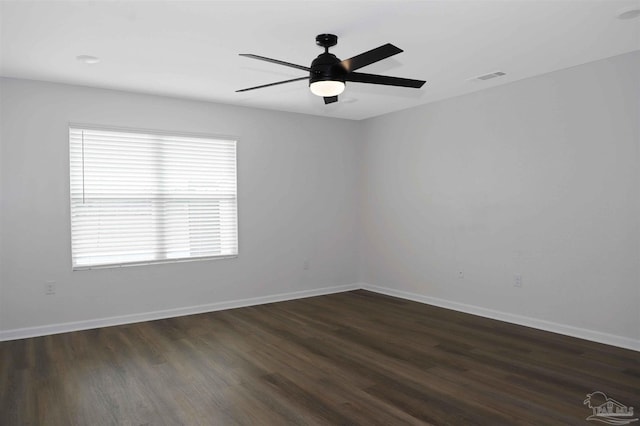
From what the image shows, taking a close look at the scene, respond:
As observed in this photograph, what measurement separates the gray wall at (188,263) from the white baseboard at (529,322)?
1224 mm

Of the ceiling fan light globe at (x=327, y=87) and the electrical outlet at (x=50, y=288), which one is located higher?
the ceiling fan light globe at (x=327, y=87)

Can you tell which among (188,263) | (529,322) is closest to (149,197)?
(188,263)

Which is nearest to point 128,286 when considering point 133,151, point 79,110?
point 133,151

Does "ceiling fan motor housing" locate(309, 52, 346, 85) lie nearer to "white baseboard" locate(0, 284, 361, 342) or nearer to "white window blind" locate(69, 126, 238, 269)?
"white window blind" locate(69, 126, 238, 269)

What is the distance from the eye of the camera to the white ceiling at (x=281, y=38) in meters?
2.93

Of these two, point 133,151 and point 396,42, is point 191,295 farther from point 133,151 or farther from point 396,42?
point 396,42

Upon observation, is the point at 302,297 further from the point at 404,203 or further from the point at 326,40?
the point at 326,40

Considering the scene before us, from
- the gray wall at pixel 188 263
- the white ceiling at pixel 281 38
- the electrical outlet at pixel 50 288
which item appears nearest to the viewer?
the white ceiling at pixel 281 38

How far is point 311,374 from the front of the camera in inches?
135

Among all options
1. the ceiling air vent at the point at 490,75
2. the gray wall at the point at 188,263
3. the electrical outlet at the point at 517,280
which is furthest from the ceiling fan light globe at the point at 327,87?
the electrical outlet at the point at 517,280

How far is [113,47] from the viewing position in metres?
3.56

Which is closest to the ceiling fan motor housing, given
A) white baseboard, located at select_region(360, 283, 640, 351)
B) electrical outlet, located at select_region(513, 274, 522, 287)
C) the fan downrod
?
the fan downrod

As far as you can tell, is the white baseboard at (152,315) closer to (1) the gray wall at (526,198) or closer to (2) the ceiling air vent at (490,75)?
(1) the gray wall at (526,198)

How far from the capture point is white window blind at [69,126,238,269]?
4.73m
